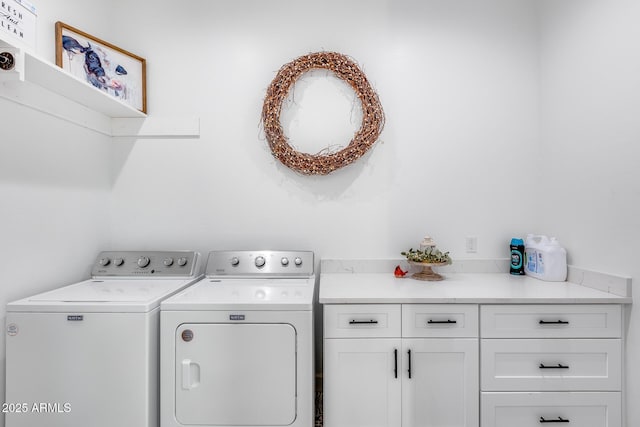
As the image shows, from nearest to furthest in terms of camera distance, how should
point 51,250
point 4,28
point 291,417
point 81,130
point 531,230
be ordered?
point 4,28, point 291,417, point 51,250, point 81,130, point 531,230

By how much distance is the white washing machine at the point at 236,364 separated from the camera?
5.01 ft

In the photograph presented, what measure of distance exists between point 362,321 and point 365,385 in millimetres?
305

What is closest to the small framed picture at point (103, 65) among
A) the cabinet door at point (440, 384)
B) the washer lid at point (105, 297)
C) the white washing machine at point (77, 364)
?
the washer lid at point (105, 297)

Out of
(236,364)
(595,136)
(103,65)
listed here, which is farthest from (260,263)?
(595,136)

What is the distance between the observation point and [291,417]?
154 centimetres

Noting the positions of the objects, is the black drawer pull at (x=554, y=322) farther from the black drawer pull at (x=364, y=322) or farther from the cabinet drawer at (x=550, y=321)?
the black drawer pull at (x=364, y=322)

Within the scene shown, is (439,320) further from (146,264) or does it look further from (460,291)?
(146,264)

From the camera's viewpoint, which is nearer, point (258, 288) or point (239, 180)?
point (258, 288)

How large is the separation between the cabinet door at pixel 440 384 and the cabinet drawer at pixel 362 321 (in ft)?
0.36

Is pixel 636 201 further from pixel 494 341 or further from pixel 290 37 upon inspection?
pixel 290 37

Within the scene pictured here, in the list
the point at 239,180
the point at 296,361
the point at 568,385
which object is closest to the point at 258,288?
the point at 296,361

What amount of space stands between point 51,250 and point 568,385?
269cm

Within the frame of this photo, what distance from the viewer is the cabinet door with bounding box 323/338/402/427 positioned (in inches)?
65.5

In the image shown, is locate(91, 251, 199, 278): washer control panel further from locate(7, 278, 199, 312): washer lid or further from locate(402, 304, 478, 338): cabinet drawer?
locate(402, 304, 478, 338): cabinet drawer
